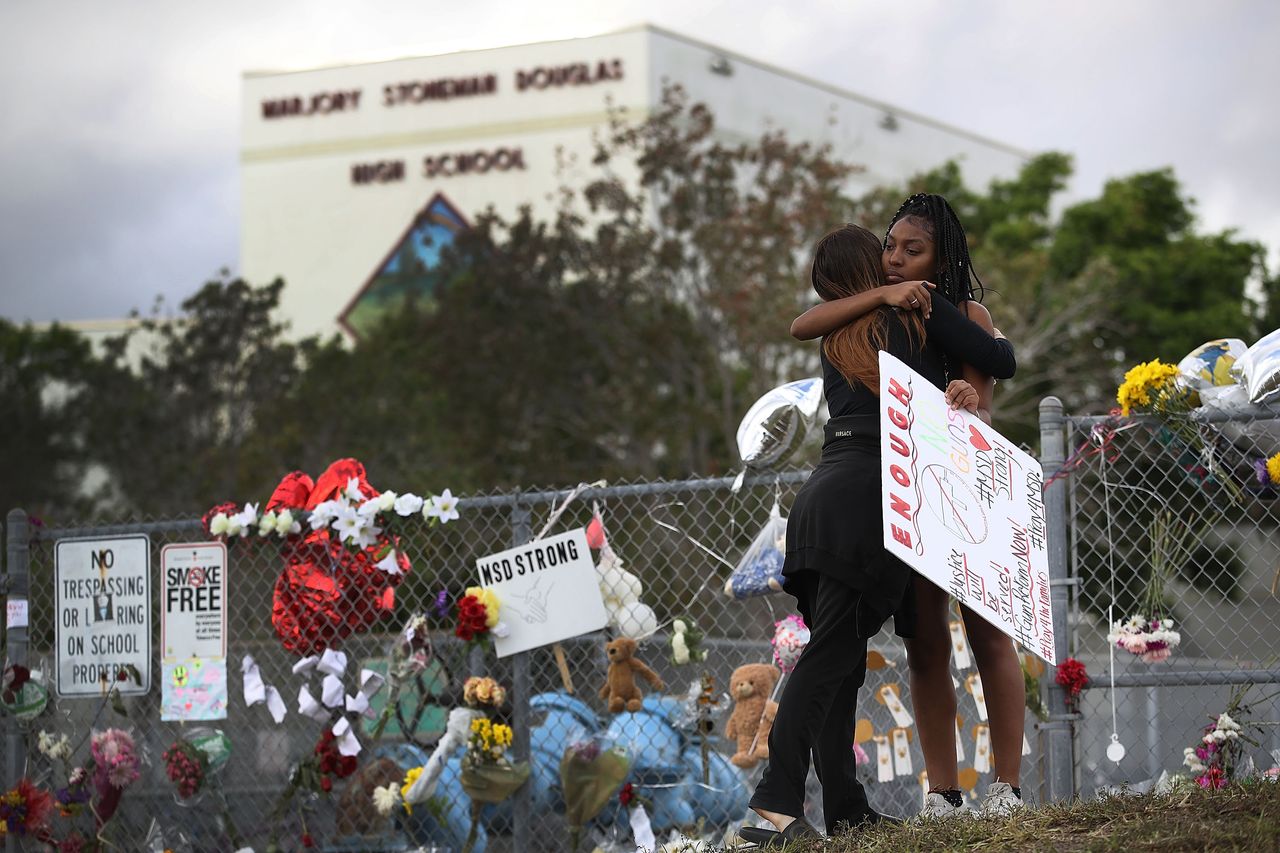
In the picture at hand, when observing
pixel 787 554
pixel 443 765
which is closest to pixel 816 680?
pixel 787 554

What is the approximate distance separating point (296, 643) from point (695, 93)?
3310 centimetres

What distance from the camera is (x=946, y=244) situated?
4.19 metres

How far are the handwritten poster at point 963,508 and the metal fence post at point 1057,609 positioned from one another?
905mm

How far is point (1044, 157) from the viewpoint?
3131cm

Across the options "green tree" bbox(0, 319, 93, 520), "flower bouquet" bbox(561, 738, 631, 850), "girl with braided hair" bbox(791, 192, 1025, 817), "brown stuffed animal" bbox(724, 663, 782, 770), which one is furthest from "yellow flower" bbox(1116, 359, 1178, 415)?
"green tree" bbox(0, 319, 93, 520)

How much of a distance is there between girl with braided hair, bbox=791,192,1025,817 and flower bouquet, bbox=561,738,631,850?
1.64 meters

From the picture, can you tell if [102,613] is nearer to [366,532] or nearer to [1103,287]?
[366,532]

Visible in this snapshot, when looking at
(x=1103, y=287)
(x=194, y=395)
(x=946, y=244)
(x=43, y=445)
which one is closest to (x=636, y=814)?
(x=946, y=244)

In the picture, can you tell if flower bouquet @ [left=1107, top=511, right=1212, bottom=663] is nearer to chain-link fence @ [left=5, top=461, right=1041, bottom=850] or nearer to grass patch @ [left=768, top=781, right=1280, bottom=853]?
chain-link fence @ [left=5, top=461, right=1041, bottom=850]

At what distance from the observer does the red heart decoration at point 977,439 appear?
4016 millimetres

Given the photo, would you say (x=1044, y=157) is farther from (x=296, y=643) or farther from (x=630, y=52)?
(x=296, y=643)

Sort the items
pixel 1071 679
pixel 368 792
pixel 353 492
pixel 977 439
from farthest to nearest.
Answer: pixel 353 492, pixel 368 792, pixel 1071 679, pixel 977 439

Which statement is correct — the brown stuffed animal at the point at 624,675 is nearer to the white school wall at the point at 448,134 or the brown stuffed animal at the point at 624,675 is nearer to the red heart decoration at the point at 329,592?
the red heart decoration at the point at 329,592

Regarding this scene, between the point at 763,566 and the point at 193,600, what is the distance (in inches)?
101
